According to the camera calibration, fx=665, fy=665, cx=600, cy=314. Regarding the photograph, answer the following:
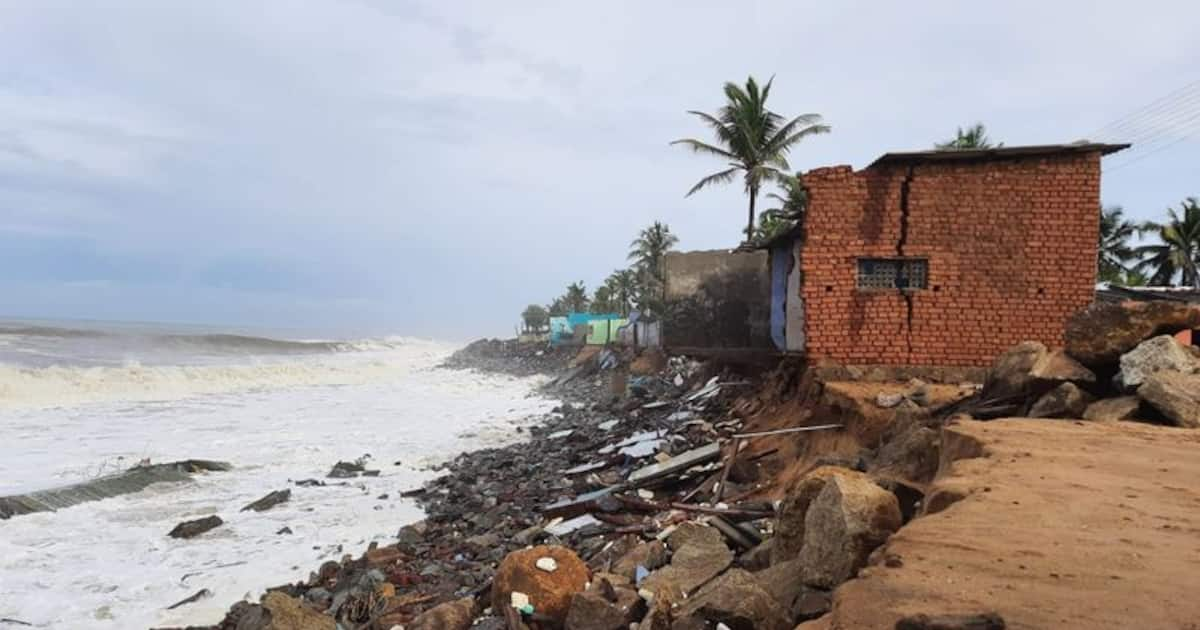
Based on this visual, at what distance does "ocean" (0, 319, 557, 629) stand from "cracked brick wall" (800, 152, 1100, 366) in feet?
22.1

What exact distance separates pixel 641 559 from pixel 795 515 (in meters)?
1.72

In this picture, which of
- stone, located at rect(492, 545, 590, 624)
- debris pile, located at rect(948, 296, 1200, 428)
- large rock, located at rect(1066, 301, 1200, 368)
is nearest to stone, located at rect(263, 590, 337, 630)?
stone, located at rect(492, 545, 590, 624)

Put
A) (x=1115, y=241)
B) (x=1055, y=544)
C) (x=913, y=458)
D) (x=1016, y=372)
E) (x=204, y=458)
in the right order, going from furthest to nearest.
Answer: (x=1115, y=241)
(x=204, y=458)
(x=1016, y=372)
(x=913, y=458)
(x=1055, y=544)

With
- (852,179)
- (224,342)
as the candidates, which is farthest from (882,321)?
(224,342)

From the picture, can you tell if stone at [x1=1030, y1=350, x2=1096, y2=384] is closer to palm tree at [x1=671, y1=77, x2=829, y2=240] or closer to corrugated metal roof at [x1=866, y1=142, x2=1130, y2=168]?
corrugated metal roof at [x1=866, y1=142, x2=1130, y2=168]

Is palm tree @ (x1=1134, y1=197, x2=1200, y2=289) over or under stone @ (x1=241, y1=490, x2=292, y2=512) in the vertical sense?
over

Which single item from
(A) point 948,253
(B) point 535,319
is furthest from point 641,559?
(B) point 535,319

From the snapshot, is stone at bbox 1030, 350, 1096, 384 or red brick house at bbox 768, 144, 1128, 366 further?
red brick house at bbox 768, 144, 1128, 366

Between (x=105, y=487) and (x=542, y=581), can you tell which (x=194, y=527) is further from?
(x=542, y=581)

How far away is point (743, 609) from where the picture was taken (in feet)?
12.0

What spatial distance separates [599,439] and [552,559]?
24.1 ft

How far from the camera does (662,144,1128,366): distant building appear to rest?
27.6 ft

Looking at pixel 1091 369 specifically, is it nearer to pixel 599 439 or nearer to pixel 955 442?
pixel 955 442

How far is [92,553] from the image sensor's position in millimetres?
7891
